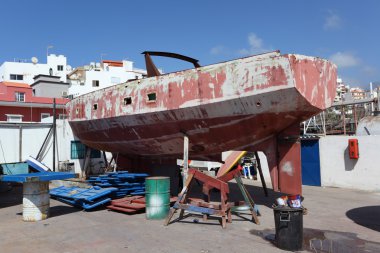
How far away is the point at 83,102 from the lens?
11.8 metres

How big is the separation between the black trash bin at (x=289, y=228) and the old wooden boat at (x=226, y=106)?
2834mm

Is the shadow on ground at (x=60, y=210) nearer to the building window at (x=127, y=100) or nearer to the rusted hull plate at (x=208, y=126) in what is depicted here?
the rusted hull plate at (x=208, y=126)

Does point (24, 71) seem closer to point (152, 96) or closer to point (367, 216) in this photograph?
point (152, 96)

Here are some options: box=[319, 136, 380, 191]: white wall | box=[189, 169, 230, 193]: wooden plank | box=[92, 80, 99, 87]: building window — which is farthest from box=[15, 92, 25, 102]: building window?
box=[189, 169, 230, 193]: wooden plank

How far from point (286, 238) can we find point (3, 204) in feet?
27.5

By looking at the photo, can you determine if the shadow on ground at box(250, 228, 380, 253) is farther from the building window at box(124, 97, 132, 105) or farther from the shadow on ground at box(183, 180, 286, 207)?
the building window at box(124, 97, 132, 105)

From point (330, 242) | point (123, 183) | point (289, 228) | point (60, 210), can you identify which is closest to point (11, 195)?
point (60, 210)

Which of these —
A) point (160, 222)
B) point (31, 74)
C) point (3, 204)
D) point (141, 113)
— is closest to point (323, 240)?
point (160, 222)

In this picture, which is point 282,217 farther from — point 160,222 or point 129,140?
point 129,140

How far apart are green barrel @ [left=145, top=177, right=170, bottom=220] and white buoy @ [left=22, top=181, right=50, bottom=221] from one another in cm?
242

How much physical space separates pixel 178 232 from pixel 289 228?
2164 millimetres

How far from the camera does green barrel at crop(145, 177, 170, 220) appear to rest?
750 cm

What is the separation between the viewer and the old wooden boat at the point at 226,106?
736cm

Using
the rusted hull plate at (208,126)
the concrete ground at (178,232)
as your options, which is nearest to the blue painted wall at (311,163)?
the concrete ground at (178,232)
